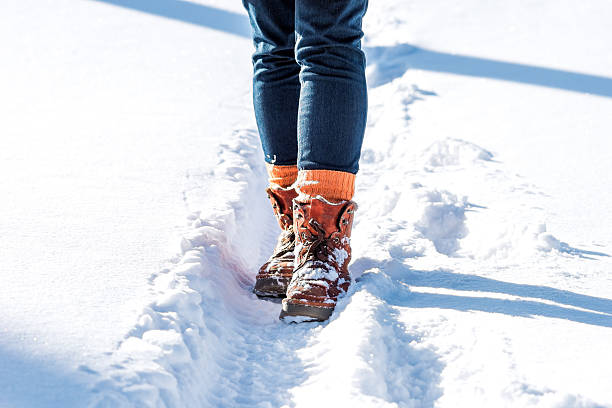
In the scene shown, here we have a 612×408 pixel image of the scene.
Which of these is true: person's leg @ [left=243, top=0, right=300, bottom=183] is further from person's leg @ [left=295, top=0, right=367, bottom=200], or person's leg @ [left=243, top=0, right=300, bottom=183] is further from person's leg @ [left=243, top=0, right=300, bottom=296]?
person's leg @ [left=295, top=0, right=367, bottom=200]

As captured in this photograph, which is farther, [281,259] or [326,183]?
[281,259]

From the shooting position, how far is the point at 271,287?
1.51m

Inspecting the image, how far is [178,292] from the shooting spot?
1275mm

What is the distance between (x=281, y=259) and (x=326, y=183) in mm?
287

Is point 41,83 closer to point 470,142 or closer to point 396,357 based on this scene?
point 470,142

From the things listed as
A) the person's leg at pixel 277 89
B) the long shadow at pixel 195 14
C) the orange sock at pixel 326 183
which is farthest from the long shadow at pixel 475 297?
the long shadow at pixel 195 14

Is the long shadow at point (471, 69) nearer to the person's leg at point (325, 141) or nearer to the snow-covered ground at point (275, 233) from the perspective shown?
the snow-covered ground at point (275, 233)

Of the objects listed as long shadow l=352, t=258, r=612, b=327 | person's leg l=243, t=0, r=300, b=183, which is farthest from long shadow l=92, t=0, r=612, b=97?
person's leg l=243, t=0, r=300, b=183

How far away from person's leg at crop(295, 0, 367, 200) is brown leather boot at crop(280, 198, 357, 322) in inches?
1.8

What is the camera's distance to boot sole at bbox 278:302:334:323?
1.35 meters

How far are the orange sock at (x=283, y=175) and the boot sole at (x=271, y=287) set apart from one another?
0.26 meters

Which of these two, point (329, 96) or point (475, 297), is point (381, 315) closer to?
point (475, 297)

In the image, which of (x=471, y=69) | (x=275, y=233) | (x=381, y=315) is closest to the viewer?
(x=381, y=315)

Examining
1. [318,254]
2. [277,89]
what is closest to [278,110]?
[277,89]
